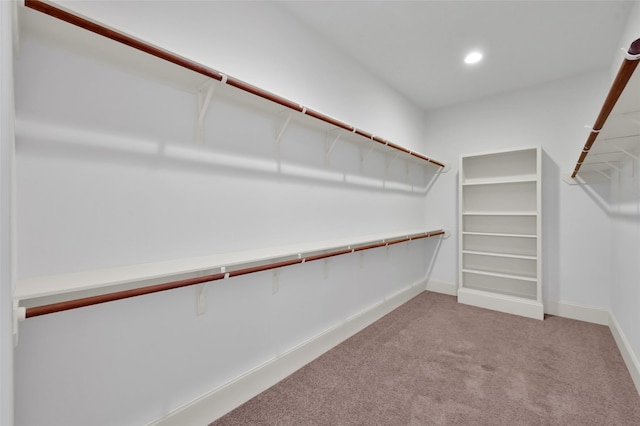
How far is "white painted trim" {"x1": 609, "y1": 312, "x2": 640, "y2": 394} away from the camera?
1838mm

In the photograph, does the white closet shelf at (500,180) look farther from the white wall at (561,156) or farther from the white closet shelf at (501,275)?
the white closet shelf at (501,275)

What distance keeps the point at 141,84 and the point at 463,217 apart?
142 inches

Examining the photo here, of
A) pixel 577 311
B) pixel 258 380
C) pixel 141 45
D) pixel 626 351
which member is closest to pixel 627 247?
pixel 626 351

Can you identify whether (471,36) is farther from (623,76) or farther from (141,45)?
(141,45)

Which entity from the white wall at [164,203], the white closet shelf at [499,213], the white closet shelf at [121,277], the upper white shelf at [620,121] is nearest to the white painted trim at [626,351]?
the white closet shelf at [499,213]

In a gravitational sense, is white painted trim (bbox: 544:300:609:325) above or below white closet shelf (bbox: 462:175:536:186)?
below

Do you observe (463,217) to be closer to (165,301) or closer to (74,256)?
(165,301)

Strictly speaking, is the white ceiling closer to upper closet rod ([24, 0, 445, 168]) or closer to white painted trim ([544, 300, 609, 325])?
upper closet rod ([24, 0, 445, 168])

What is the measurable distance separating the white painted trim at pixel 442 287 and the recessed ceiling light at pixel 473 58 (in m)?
2.60

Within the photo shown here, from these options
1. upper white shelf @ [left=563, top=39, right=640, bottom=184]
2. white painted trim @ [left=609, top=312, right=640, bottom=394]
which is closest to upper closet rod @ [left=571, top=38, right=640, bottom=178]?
upper white shelf @ [left=563, top=39, right=640, bottom=184]

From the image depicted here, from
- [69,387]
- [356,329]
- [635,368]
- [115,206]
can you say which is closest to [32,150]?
[115,206]

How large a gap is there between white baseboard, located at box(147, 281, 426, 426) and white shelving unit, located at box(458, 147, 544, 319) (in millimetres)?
1677

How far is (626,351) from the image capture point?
6.93 ft

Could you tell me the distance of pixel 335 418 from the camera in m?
1.56
